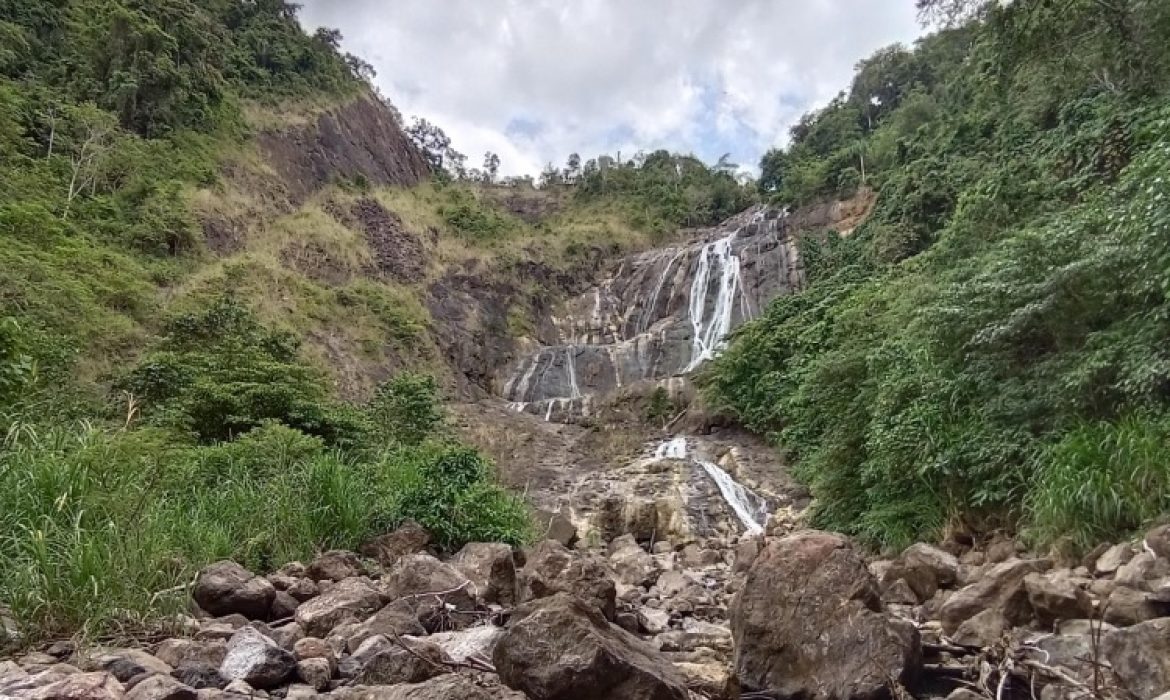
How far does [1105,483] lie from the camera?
196 inches

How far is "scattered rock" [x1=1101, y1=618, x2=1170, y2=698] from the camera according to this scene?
281 centimetres

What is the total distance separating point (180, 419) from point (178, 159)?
16787mm

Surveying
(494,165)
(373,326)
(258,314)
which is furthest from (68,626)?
(494,165)

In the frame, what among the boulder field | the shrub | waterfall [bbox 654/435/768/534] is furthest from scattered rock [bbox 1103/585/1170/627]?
waterfall [bbox 654/435/768/534]

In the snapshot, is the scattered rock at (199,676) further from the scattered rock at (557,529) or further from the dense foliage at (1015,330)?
the scattered rock at (557,529)

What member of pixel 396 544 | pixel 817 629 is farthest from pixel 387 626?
pixel 396 544

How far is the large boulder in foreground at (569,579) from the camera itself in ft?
15.2

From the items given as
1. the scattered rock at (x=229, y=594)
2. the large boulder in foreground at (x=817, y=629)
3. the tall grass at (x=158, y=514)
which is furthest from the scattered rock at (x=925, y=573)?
the scattered rock at (x=229, y=594)

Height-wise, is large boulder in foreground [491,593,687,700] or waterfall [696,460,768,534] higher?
waterfall [696,460,768,534]

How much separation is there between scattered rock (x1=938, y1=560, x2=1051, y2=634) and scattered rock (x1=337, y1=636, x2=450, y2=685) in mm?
2942

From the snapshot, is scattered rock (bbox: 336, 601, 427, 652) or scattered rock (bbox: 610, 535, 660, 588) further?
scattered rock (bbox: 610, 535, 660, 588)

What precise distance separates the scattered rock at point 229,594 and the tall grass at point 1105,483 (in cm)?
515

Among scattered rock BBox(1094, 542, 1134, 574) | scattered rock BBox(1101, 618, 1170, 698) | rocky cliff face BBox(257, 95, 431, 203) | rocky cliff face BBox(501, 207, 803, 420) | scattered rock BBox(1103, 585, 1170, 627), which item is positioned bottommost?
scattered rock BBox(1101, 618, 1170, 698)

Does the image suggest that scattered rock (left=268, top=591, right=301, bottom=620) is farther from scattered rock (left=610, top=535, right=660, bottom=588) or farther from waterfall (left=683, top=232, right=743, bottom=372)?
waterfall (left=683, top=232, right=743, bottom=372)
